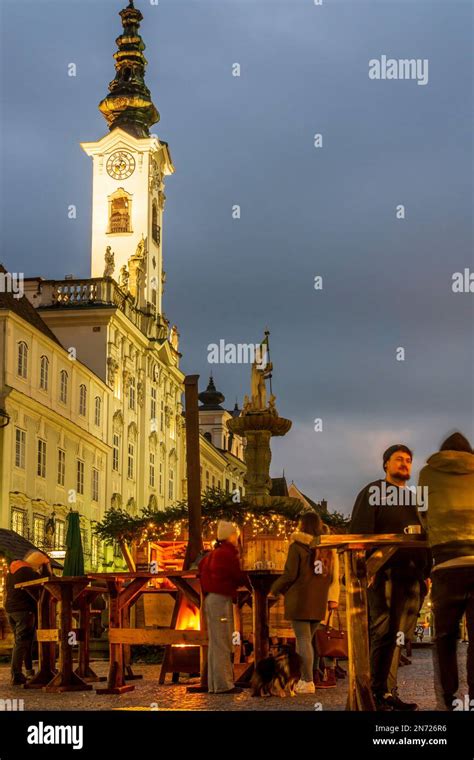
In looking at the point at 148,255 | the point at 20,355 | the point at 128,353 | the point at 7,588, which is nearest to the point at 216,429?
the point at 148,255

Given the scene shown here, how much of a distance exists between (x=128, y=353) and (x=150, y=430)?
527cm

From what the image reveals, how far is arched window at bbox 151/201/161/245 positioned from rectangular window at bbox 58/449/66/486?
23.8 m

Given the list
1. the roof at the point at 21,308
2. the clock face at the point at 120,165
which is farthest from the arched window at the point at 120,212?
the roof at the point at 21,308

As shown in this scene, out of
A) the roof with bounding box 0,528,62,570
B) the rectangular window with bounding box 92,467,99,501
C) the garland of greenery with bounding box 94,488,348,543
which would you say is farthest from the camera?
the rectangular window with bounding box 92,467,99,501

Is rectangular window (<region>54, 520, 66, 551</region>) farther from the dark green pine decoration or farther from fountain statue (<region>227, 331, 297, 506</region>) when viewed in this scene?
the dark green pine decoration

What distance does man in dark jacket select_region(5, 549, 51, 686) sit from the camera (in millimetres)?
14055

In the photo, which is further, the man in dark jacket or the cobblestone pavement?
the man in dark jacket

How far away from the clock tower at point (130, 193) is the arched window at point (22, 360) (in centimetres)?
2048

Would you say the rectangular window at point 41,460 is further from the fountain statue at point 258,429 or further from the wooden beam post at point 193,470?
the wooden beam post at point 193,470

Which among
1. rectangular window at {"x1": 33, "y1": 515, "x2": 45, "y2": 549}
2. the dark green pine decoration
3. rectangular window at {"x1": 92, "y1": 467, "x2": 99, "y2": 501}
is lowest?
rectangular window at {"x1": 33, "y1": 515, "x2": 45, "y2": 549}

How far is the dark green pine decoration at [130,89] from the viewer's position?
68500 mm

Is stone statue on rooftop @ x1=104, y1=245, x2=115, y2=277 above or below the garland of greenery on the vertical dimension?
above

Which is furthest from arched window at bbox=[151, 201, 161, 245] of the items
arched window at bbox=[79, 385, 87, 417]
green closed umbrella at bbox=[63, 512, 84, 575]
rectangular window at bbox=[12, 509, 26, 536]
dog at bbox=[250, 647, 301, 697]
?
dog at bbox=[250, 647, 301, 697]
